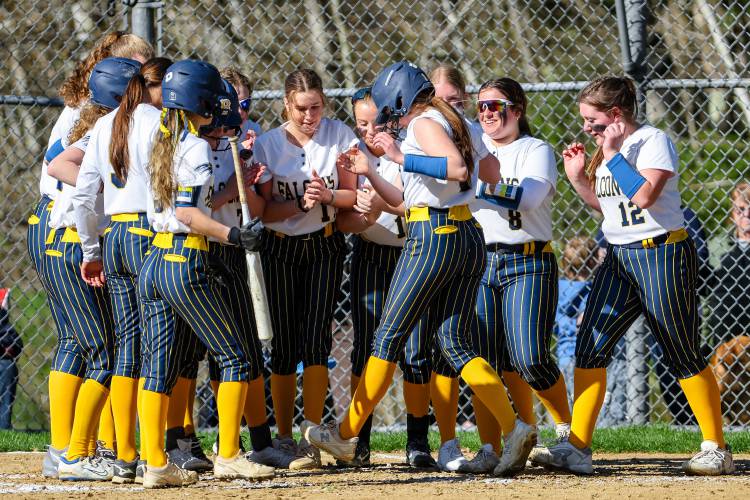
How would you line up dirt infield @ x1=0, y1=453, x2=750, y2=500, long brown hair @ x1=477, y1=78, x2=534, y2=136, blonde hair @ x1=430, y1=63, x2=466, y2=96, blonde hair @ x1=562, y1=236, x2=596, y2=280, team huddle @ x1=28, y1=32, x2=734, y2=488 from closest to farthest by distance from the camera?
1. dirt infield @ x1=0, y1=453, x2=750, y2=500
2. team huddle @ x1=28, y1=32, x2=734, y2=488
3. long brown hair @ x1=477, y1=78, x2=534, y2=136
4. blonde hair @ x1=430, y1=63, x2=466, y2=96
5. blonde hair @ x1=562, y1=236, x2=596, y2=280

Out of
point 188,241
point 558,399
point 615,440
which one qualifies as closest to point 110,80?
point 188,241

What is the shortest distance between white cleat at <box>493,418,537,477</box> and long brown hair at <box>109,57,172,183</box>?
1.95m

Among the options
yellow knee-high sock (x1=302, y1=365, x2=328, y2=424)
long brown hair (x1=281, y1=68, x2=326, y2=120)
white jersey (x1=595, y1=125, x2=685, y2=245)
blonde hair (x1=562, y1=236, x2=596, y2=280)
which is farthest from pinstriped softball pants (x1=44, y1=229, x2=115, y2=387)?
blonde hair (x1=562, y1=236, x2=596, y2=280)

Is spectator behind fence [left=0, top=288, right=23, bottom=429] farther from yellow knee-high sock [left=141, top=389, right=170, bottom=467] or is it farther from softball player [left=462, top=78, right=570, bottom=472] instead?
softball player [left=462, top=78, right=570, bottom=472]

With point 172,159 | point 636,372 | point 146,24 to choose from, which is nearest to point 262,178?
point 172,159

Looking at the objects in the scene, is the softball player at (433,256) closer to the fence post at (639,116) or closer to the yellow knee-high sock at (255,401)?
the yellow knee-high sock at (255,401)

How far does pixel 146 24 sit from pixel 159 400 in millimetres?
3017

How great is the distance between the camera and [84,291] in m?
5.12

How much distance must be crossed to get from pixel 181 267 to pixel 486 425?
1.67 metres

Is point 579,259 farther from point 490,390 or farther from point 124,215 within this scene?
point 124,215

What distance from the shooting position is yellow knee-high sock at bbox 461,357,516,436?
484 cm

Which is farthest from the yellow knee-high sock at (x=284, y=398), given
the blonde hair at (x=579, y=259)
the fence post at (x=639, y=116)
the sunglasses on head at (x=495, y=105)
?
the blonde hair at (x=579, y=259)

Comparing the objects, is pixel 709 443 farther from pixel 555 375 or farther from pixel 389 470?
pixel 389 470

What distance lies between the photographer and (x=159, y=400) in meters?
4.65
